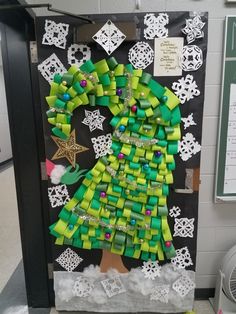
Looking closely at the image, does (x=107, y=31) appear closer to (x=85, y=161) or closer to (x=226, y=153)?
(x=85, y=161)

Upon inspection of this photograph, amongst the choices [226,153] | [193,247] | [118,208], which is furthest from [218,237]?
[118,208]

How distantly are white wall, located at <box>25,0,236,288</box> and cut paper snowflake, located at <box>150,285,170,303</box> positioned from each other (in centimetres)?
34

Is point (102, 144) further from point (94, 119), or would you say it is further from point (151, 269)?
point (151, 269)

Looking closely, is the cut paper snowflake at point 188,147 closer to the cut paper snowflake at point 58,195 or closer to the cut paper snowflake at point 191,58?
the cut paper snowflake at point 191,58

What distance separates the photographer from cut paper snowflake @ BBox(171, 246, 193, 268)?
1.54 meters

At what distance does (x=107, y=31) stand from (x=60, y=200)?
972 mm

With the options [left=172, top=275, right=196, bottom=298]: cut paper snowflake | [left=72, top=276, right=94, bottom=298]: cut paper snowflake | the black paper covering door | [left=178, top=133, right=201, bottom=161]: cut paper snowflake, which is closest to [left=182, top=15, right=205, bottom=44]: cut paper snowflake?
the black paper covering door

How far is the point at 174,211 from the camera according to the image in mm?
1486

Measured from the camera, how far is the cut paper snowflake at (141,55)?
1.30 metres

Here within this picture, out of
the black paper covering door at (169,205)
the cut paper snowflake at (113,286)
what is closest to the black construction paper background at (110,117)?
the black paper covering door at (169,205)

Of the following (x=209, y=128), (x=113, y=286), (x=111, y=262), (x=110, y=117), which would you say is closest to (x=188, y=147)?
(x=209, y=128)

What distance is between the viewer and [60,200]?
1.50 meters

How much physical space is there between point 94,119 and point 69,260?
35.5 inches

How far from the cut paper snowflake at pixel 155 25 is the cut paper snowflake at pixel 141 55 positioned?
0.17ft
